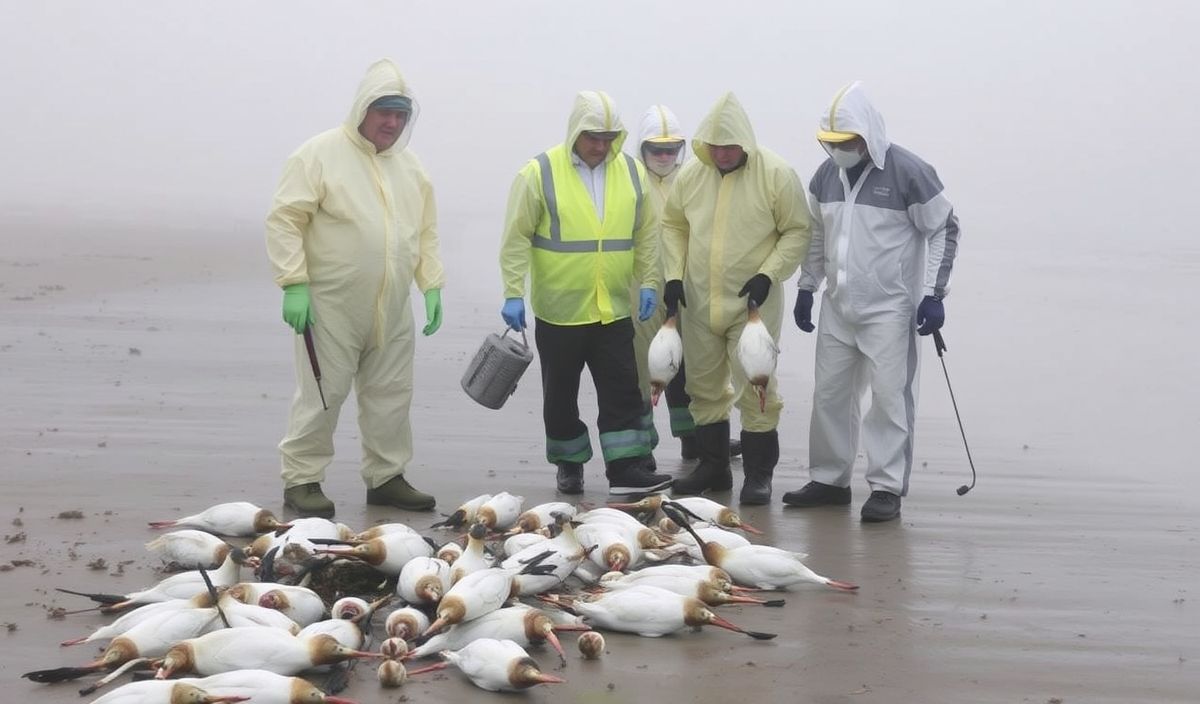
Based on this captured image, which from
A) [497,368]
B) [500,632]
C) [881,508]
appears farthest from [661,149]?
[500,632]

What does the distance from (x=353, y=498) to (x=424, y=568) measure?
236 cm

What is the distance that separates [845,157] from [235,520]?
134 inches

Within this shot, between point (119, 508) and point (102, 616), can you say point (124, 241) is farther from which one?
point (102, 616)

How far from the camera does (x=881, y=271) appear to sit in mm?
7285

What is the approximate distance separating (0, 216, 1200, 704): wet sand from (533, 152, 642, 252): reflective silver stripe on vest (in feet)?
4.23

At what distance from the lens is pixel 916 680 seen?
4.73 m

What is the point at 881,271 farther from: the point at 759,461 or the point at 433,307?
the point at 433,307

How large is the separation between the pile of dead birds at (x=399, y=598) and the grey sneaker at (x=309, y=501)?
0.67 meters

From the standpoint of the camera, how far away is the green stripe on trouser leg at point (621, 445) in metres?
7.66

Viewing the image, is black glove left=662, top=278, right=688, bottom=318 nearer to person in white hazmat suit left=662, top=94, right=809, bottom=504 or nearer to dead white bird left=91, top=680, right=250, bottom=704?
person in white hazmat suit left=662, top=94, right=809, bottom=504

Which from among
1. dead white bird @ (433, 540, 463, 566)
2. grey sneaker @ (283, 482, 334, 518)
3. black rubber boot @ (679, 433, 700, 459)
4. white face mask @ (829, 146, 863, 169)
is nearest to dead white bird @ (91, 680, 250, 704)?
dead white bird @ (433, 540, 463, 566)

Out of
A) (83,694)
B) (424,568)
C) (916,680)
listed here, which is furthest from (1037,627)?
(83,694)

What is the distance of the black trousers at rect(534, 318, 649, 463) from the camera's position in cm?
766

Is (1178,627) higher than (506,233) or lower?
lower
